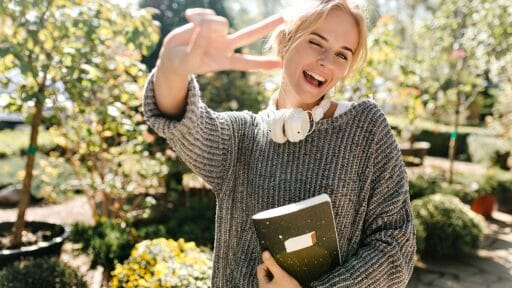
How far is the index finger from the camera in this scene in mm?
863

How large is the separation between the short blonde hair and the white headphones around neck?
0.48 feet

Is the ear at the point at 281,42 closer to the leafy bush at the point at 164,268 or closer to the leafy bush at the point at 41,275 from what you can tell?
the leafy bush at the point at 164,268

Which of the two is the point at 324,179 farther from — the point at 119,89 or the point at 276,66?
the point at 119,89

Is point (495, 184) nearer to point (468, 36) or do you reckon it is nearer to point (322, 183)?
point (468, 36)

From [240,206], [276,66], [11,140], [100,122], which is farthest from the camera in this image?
[11,140]

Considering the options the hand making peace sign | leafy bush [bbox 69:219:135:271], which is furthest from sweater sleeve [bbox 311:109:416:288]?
leafy bush [bbox 69:219:135:271]

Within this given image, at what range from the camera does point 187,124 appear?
3.15 ft

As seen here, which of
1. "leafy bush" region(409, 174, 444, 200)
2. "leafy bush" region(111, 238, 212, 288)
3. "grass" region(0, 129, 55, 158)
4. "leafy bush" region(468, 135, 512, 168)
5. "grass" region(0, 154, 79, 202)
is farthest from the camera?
"grass" region(0, 129, 55, 158)

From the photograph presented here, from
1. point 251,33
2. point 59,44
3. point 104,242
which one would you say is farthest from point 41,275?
point 251,33

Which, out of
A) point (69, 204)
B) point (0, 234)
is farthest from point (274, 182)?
point (69, 204)

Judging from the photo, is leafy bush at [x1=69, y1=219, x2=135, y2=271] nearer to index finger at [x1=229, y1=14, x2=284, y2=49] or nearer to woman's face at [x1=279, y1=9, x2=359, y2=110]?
woman's face at [x1=279, y1=9, x2=359, y2=110]

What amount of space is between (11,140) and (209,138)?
9.74 metres

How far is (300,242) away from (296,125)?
27 centimetres

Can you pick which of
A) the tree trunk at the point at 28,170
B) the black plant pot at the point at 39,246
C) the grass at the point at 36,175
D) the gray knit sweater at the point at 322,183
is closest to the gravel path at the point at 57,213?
the grass at the point at 36,175
